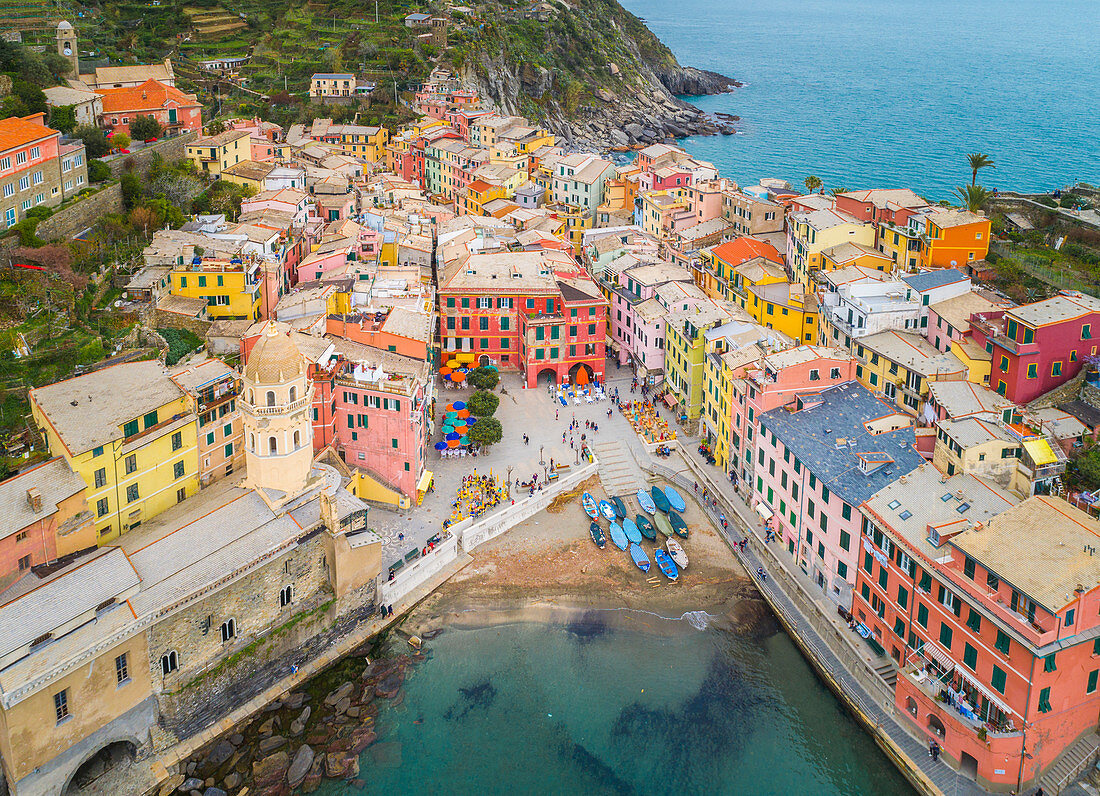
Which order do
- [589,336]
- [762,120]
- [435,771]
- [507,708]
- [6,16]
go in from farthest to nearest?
[762,120] → [6,16] → [589,336] → [507,708] → [435,771]

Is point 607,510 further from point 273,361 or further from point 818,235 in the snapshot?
point 818,235

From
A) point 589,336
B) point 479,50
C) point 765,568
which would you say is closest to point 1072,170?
point 479,50

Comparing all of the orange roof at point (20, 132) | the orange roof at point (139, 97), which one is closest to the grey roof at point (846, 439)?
the orange roof at point (20, 132)

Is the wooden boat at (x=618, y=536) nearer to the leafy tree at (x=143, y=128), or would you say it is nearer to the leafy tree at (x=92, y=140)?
the leafy tree at (x=92, y=140)

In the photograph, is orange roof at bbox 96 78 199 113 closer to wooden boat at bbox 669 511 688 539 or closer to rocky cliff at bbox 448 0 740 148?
rocky cliff at bbox 448 0 740 148

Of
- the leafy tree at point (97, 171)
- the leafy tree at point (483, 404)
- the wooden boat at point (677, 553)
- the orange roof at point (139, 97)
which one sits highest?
the orange roof at point (139, 97)

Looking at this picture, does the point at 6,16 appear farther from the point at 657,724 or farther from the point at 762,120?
the point at 762,120
